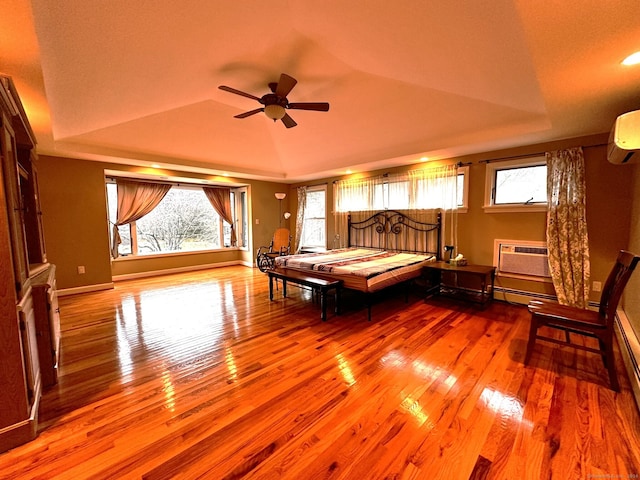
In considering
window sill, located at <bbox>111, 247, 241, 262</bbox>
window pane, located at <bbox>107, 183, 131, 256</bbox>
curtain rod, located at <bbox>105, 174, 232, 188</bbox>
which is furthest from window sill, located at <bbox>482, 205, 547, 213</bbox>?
window pane, located at <bbox>107, 183, 131, 256</bbox>

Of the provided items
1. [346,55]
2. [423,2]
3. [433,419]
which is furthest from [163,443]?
[346,55]

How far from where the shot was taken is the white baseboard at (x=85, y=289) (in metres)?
4.43

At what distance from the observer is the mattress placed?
335 cm

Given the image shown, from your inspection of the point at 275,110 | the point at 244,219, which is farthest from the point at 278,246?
the point at 275,110

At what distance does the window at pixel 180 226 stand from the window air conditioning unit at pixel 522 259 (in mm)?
5871

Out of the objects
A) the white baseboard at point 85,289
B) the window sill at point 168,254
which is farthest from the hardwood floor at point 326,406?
the window sill at point 168,254

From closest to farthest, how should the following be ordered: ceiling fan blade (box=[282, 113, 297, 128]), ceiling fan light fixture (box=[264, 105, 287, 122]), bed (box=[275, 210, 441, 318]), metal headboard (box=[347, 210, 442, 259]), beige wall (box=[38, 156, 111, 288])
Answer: ceiling fan light fixture (box=[264, 105, 287, 122]) → ceiling fan blade (box=[282, 113, 297, 128]) → bed (box=[275, 210, 441, 318]) → beige wall (box=[38, 156, 111, 288]) → metal headboard (box=[347, 210, 442, 259])

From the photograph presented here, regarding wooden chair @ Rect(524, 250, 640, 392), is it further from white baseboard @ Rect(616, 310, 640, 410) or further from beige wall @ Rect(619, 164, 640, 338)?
beige wall @ Rect(619, 164, 640, 338)

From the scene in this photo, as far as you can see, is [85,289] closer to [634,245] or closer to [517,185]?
[517,185]

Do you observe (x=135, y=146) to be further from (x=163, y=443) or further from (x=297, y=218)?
(x=163, y=443)

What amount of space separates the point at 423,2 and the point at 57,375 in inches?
157

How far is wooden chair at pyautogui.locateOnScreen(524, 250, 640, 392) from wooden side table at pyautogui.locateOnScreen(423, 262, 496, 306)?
4.29ft

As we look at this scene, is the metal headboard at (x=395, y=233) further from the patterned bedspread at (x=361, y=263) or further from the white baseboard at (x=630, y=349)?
the white baseboard at (x=630, y=349)

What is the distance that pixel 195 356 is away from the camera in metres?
2.46
